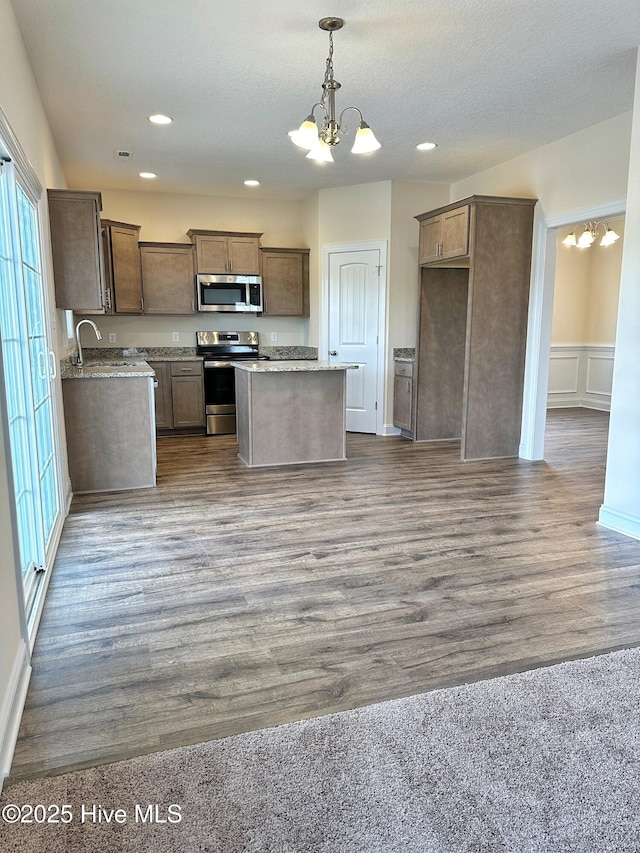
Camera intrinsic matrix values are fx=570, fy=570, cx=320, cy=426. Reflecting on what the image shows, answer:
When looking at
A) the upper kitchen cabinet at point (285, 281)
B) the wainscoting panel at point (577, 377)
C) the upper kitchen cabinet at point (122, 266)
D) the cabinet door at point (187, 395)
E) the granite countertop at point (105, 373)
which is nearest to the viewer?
the granite countertop at point (105, 373)

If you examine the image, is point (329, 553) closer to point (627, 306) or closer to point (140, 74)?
point (627, 306)

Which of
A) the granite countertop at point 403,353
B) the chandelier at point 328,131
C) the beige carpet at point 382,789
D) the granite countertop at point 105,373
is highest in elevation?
the chandelier at point 328,131

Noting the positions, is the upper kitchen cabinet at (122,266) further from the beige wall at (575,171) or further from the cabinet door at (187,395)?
the beige wall at (575,171)

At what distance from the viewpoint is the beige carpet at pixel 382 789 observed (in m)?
1.39

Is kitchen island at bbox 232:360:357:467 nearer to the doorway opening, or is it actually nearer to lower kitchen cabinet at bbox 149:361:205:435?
lower kitchen cabinet at bbox 149:361:205:435

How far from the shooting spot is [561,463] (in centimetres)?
→ 532

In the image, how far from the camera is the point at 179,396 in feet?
21.9

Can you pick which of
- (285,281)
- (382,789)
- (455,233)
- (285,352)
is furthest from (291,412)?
(382,789)

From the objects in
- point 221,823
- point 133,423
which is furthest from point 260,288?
point 221,823

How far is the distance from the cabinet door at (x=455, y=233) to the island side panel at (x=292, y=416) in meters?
1.56

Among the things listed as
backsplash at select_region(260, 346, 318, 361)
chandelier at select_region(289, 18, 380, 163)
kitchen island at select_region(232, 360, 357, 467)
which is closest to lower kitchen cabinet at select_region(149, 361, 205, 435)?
backsplash at select_region(260, 346, 318, 361)

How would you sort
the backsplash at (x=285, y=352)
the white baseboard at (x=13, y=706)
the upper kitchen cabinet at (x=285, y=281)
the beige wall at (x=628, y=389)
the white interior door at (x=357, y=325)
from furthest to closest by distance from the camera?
the backsplash at (x=285, y=352), the upper kitchen cabinet at (x=285, y=281), the white interior door at (x=357, y=325), the beige wall at (x=628, y=389), the white baseboard at (x=13, y=706)

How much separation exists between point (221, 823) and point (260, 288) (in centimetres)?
619

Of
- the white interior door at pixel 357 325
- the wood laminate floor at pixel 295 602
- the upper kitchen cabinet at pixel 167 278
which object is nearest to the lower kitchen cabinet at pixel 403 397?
the white interior door at pixel 357 325
